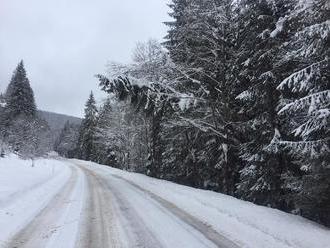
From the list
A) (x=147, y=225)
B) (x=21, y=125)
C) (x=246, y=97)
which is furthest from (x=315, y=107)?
(x=21, y=125)

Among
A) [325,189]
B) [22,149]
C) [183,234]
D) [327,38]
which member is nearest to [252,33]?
[327,38]

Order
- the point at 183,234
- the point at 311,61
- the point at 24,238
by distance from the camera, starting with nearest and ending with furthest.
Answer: the point at 24,238, the point at 183,234, the point at 311,61

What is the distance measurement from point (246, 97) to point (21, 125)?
43.6 m

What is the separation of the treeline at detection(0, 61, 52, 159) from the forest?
25244 millimetres

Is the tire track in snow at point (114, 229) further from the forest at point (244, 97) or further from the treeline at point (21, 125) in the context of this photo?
the treeline at point (21, 125)

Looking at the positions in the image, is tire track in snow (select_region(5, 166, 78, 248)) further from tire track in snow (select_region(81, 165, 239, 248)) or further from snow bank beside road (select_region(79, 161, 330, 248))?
snow bank beside road (select_region(79, 161, 330, 248))

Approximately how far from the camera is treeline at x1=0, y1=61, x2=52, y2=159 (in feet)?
169

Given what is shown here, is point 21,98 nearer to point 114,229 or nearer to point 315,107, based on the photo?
point 114,229

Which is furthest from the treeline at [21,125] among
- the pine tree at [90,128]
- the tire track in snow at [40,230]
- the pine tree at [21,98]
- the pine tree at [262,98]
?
the tire track in snow at [40,230]

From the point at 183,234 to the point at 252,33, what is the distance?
11.1m

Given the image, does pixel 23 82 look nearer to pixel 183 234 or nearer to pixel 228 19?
pixel 228 19

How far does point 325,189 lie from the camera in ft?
31.0

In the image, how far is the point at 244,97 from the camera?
16.7m

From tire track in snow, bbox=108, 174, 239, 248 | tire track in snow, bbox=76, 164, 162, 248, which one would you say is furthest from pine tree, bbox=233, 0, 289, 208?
tire track in snow, bbox=76, 164, 162, 248
